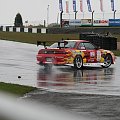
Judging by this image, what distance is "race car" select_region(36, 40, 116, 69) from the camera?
63.9 feet

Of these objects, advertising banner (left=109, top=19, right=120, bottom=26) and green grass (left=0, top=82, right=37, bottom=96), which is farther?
advertising banner (left=109, top=19, right=120, bottom=26)

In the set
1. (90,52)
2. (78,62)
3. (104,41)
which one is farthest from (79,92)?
(104,41)

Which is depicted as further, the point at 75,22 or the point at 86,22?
the point at 86,22

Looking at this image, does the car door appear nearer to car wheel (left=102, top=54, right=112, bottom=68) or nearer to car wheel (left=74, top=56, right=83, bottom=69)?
car wheel (left=74, top=56, right=83, bottom=69)

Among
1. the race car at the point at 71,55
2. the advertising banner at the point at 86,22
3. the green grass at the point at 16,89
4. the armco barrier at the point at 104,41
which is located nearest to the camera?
the green grass at the point at 16,89

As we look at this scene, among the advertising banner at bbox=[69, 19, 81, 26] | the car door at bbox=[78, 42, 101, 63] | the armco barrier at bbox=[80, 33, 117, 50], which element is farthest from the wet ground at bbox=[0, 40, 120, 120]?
the advertising banner at bbox=[69, 19, 81, 26]

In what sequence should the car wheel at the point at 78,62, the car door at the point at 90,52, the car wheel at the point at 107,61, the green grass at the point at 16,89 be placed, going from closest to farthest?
the green grass at the point at 16,89 < the car wheel at the point at 78,62 < the car door at the point at 90,52 < the car wheel at the point at 107,61

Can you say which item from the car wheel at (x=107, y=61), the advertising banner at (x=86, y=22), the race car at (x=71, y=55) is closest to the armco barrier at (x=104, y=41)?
the car wheel at (x=107, y=61)

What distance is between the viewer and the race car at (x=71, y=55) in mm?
19484

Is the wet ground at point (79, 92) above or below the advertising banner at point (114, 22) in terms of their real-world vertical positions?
below

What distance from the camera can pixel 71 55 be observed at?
64.6ft

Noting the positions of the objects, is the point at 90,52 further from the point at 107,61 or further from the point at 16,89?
the point at 16,89

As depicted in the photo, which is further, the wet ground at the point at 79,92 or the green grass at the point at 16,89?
the green grass at the point at 16,89

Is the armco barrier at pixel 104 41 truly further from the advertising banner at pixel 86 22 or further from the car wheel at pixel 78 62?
the advertising banner at pixel 86 22
